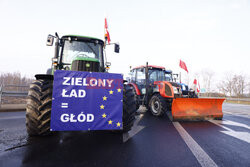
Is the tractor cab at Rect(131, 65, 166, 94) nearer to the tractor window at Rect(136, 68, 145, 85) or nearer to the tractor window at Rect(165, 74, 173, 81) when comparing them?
the tractor window at Rect(136, 68, 145, 85)

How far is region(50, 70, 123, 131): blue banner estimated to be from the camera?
7.13 ft

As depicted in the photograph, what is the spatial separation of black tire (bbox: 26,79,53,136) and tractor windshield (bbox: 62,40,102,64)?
166 cm

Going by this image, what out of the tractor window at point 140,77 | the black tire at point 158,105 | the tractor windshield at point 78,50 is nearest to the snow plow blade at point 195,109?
the black tire at point 158,105

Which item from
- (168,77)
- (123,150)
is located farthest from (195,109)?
(123,150)

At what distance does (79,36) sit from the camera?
386cm

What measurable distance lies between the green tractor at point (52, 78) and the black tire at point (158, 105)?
2774 mm

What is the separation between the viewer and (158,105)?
5.59 meters

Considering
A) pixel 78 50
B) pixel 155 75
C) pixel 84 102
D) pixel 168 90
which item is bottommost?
pixel 84 102

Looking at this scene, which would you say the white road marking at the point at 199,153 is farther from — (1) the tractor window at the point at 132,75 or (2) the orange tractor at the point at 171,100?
(1) the tractor window at the point at 132,75

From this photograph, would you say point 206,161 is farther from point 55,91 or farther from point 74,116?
point 55,91

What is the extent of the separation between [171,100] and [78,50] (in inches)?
169

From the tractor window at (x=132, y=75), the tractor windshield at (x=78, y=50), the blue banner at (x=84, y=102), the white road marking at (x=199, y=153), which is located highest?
the tractor windshield at (x=78, y=50)

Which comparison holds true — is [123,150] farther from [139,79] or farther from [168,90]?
[139,79]

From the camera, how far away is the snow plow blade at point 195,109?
470 centimetres
